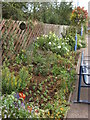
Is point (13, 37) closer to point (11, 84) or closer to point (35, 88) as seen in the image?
point (35, 88)

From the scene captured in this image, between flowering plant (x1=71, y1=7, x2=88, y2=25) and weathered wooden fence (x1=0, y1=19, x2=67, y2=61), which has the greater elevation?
flowering plant (x1=71, y1=7, x2=88, y2=25)

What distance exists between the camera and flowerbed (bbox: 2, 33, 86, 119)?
191 cm

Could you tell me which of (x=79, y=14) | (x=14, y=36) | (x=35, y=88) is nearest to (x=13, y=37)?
(x=14, y=36)

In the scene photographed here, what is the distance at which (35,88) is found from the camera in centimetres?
282

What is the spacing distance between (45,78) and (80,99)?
717 millimetres

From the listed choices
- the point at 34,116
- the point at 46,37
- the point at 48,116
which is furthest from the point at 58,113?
the point at 46,37

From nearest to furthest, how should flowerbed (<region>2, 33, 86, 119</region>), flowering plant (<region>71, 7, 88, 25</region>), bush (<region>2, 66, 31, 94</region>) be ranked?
1. flowerbed (<region>2, 33, 86, 119</region>)
2. bush (<region>2, 66, 31, 94</region>)
3. flowering plant (<region>71, 7, 88, 25</region>)

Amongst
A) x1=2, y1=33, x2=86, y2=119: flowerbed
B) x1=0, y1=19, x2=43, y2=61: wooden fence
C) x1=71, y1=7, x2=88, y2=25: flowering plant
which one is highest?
x1=71, y1=7, x2=88, y2=25: flowering plant

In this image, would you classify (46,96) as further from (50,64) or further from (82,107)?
(50,64)

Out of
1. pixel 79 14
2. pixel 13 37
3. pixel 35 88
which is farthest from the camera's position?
pixel 79 14

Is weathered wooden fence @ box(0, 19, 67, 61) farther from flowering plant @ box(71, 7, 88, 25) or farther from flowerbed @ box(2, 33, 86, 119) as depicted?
flowering plant @ box(71, 7, 88, 25)

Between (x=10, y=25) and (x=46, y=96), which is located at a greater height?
(x=10, y=25)

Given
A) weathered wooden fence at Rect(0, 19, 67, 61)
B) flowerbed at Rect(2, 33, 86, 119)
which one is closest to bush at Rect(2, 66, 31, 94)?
flowerbed at Rect(2, 33, 86, 119)

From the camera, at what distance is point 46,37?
568 centimetres
